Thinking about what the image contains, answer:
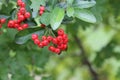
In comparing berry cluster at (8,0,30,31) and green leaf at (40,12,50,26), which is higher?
berry cluster at (8,0,30,31)

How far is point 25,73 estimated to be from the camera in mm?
1881

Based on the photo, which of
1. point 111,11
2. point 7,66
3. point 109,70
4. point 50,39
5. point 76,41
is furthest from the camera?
point 109,70

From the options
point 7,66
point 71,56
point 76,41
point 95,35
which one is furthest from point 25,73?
point 95,35

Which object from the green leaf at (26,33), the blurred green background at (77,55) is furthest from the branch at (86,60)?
the green leaf at (26,33)

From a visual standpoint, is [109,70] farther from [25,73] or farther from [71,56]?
[25,73]

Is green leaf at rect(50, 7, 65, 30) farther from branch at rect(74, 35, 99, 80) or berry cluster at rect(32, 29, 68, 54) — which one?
branch at rect(74, 35, 99, 80)

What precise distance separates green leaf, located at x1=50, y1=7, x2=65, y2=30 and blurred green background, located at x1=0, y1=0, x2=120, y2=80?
1.34 ft

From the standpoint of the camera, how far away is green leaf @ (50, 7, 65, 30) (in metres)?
1.29

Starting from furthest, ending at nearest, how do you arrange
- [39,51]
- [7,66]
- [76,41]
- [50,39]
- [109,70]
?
[109,70]
[76,41]
[39,51]
[7,66]
[50,39]

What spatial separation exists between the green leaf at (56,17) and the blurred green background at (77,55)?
0.41 meters

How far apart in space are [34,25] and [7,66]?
447 mm

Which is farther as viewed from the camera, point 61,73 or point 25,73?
point 61,73

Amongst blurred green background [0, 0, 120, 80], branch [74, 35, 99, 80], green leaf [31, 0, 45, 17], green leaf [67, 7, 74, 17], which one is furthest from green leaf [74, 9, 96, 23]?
branch [74, 35, 99, 80]

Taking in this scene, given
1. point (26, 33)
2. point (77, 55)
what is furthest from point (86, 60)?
point (26, 33)
